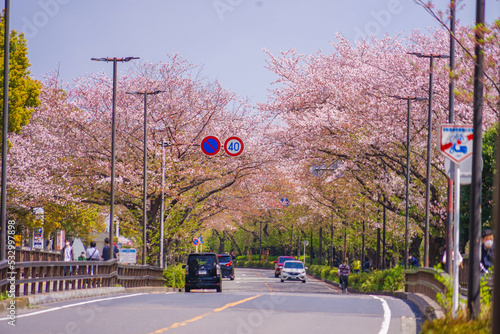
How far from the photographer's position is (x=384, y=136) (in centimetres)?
3581

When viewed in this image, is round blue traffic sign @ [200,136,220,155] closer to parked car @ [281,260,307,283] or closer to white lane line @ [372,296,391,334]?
parked car @ [281,260,307,283]

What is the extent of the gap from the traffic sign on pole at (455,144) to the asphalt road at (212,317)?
3.15 m

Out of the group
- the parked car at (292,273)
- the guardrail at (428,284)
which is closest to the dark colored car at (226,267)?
the parked car at (292,273)

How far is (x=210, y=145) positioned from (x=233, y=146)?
57.3 inches

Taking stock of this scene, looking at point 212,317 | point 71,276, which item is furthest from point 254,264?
point 212,317

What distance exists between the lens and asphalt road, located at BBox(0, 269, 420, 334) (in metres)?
12.1

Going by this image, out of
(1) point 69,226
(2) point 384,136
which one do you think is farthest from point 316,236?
(2) point 384,136

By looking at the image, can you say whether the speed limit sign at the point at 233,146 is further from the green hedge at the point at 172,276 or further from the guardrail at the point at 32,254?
the guardrail at the point at 32,254

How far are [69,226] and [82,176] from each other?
86.8 ft

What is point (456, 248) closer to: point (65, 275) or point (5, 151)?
point (5, 151)

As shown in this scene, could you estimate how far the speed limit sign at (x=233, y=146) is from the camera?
4297cm

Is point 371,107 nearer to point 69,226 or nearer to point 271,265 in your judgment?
point 69,226

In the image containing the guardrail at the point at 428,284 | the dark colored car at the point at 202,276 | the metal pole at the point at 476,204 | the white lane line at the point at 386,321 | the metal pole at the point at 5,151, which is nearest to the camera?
the metal pole at the point at 476,204

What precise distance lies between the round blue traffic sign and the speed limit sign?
67 centimetres
